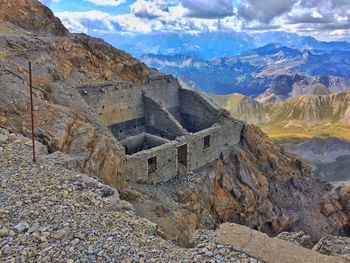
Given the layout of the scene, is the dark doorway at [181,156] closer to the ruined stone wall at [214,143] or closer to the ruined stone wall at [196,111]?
the ruined stone wall at [214,143]

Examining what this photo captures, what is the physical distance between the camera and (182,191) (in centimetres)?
2469

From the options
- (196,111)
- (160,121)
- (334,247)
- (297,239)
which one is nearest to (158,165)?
(160,121)

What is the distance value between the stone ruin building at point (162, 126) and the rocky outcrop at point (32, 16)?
12.1 m

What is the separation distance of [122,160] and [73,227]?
11694mm

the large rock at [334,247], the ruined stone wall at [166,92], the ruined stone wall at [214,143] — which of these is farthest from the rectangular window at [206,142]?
the large rock at [334,247]

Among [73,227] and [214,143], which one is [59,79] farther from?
[73,227]

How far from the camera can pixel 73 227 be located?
9.30 m

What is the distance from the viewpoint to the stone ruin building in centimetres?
2419

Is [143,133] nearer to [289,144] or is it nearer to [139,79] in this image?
[139,79]

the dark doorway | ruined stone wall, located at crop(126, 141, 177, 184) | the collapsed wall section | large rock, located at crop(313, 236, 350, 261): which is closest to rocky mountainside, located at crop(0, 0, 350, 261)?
ruined stone wall, located at crop(126, 141, 177, 184)

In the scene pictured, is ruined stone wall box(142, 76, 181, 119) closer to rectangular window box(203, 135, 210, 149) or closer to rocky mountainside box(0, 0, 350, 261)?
rocky mountainside box(0, 0, 350, 261)

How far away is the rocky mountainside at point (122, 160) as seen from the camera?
16688mm

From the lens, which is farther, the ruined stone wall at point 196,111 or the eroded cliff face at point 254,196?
the ruined stone wall at point 196,111

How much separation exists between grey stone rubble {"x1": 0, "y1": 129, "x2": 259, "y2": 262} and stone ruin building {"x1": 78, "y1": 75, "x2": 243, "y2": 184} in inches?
424
